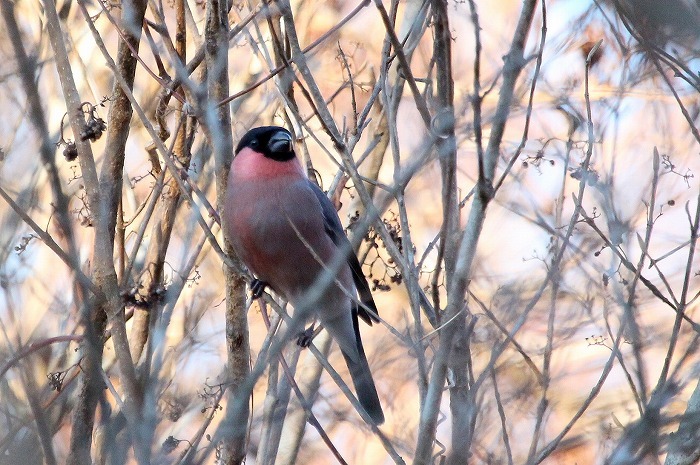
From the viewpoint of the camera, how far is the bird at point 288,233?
353cm

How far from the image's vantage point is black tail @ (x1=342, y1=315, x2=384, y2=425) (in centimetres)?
379

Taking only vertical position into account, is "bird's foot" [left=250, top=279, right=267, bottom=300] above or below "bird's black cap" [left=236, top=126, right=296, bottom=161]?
below

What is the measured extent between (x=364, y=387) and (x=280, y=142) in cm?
109

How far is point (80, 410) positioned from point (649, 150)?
334cm

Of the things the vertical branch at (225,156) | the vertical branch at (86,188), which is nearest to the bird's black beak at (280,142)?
the vertical branch at (225,156)

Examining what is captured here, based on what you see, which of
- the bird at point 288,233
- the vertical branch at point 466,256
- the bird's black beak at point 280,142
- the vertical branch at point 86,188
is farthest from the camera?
the bird's black beak at point 280,142

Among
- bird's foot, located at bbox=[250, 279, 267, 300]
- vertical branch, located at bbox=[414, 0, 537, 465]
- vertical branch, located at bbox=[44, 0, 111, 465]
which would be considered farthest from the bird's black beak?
vertical branch, located at bbox=[414, 0, 537, 465]

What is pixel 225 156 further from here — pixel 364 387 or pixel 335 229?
pixel 364 387

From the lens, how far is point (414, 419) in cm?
535

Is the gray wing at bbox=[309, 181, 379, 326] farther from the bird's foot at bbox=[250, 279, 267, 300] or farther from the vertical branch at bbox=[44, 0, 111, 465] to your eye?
the vertical branch at bbox=[44, 0, 111, 465]

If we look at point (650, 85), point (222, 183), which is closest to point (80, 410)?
point (222, 183)

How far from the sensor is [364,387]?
3879 millimetres

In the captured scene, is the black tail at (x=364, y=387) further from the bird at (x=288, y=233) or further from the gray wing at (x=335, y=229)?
the gray wing at (x=335, y=229)

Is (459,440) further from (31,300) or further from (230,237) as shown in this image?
(31,300)
